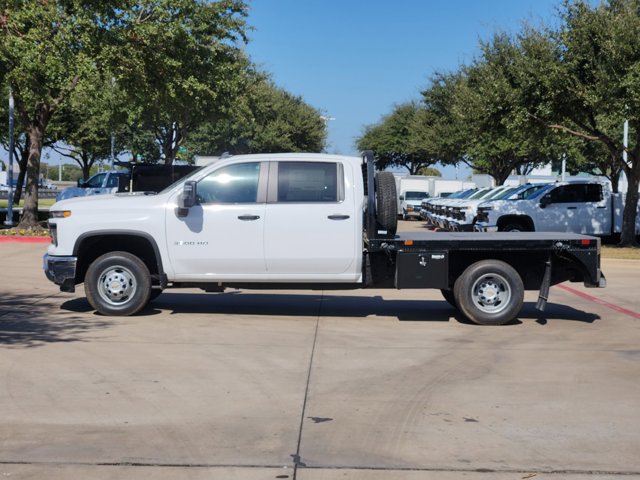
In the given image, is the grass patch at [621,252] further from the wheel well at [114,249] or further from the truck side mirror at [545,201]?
the wheel well at [114,249]

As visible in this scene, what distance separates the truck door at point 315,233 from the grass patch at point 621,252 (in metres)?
11.5

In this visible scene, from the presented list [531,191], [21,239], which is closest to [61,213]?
[21,239]

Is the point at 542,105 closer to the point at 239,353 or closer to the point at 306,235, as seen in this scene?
the point at 306,235

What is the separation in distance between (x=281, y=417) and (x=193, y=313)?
5097 mm

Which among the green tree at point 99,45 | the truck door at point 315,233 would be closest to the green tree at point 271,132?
the green tree at point 99,45

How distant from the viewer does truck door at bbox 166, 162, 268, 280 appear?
10.3m

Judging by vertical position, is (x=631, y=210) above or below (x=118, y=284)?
above

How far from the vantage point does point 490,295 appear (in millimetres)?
10469

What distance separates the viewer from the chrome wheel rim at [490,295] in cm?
1043

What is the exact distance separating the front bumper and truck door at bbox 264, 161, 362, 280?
8.00ft

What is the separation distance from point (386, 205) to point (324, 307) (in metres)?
2.45

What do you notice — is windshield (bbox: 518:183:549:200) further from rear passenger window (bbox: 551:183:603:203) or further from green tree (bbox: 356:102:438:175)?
green tree (bbox: 356:102:438:175)

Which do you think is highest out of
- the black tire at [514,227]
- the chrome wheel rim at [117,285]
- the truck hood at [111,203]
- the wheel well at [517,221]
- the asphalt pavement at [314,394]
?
the truck hood at [111,203]

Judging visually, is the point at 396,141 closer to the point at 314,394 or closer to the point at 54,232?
the point at 54,232
